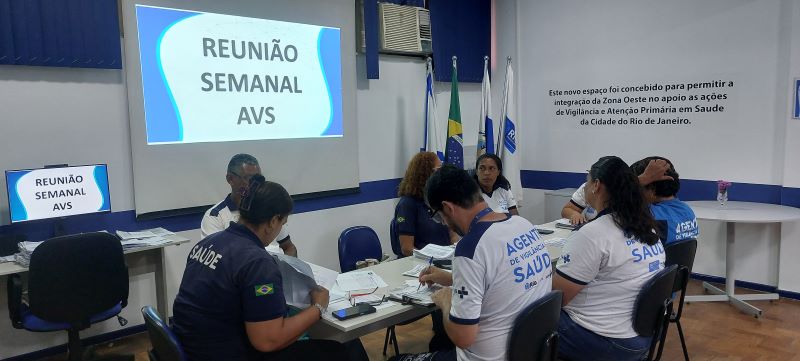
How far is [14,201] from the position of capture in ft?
9.91

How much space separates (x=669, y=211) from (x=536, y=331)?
1308mm

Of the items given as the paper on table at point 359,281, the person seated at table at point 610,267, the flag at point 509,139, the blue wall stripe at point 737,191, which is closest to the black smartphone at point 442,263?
the paper on table at point 359,281

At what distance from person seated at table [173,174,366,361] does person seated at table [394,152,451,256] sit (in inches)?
59.7

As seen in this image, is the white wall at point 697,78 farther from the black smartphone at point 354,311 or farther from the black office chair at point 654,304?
the black smartphone at point 354,311

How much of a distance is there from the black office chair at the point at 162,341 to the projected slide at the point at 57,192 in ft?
5.76

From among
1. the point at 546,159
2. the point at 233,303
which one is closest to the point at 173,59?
the point at 233,303

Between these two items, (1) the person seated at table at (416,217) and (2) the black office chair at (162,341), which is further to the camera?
(1) the person seated at table at (416,217)

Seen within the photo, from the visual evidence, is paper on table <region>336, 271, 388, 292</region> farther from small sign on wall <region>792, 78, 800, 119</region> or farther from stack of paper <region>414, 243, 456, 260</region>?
small sign on wall <region>792, 78, 800, 119</region>

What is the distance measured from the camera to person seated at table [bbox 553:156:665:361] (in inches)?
80.7

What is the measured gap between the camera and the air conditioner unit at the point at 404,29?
496 cm

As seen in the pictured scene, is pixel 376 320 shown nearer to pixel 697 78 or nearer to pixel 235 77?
pixel 235 77

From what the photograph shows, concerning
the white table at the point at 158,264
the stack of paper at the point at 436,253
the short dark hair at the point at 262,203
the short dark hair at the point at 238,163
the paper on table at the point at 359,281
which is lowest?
the white table at the point at 158,264

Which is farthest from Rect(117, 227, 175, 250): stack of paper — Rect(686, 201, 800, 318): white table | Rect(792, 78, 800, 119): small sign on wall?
Rect(792, 78, 800, 119): small sign on wall

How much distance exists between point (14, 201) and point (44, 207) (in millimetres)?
148
